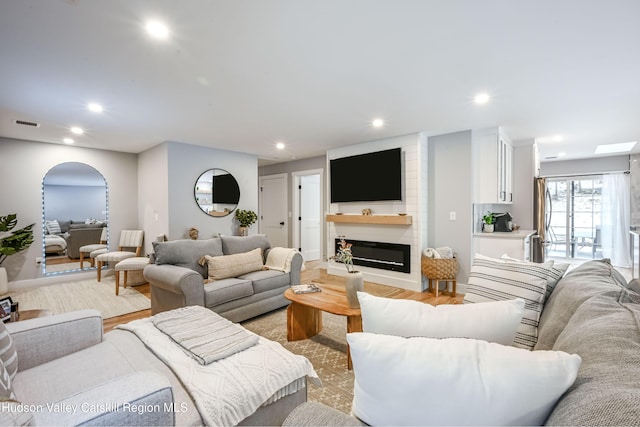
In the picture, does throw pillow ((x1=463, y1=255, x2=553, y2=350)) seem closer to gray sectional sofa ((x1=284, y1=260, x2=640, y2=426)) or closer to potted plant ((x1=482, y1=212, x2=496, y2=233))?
gray sectional sofa ((x1=284, y1=260, x2=640, y2=426))

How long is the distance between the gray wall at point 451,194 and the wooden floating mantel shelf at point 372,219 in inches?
17.2

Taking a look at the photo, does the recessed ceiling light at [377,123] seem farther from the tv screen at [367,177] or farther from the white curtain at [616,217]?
the white curtain at [616,217]

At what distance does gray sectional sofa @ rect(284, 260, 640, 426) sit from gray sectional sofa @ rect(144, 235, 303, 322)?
2.18m

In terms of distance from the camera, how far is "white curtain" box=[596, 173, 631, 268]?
5.90 metres

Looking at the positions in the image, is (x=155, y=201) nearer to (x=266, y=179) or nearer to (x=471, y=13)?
(x=266, y=179)

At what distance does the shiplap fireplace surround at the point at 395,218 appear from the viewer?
4.32 m

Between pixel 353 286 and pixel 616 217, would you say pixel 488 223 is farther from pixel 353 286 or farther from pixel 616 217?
pixel 616 217

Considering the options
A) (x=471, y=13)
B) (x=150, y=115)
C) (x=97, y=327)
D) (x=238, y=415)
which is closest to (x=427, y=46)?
(x=471, y=13)

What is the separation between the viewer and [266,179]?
726cm

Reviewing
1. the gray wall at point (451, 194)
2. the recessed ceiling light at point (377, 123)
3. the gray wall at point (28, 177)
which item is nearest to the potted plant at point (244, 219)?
the gray wall at point (28, 177)

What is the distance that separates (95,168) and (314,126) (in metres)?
4.11

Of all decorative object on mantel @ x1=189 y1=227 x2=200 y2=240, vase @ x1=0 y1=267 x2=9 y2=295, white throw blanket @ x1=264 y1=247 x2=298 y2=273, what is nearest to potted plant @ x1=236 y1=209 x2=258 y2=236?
decorative object on mantel @ x1=189 y1=227 x2=200 y2=240

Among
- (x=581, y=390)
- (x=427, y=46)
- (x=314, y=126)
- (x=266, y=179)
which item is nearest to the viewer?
(x=581, y=390)

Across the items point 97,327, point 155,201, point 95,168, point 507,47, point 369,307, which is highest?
point 507,47
